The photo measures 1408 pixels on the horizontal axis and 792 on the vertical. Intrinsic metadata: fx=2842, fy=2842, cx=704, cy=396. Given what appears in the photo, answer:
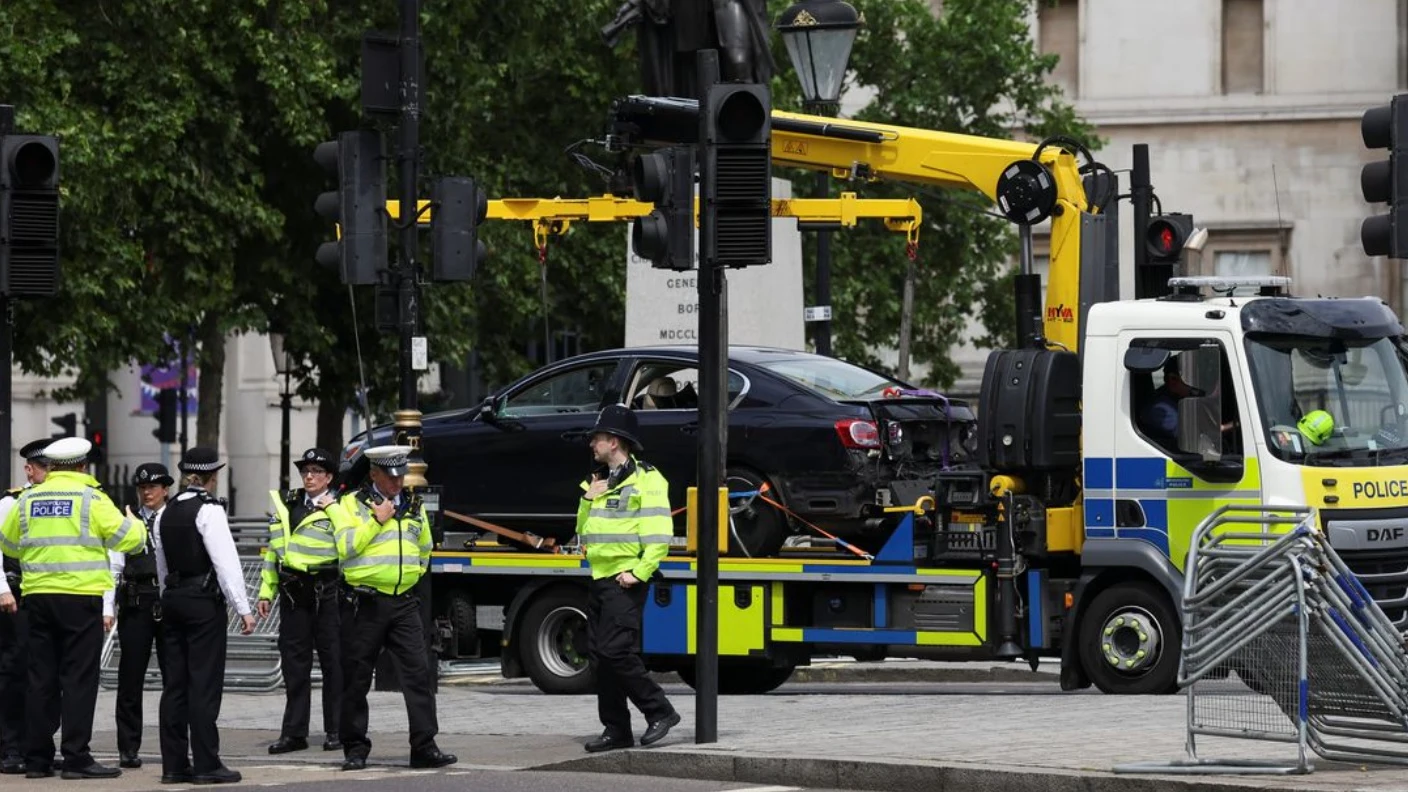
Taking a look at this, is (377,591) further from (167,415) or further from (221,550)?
(167,415)

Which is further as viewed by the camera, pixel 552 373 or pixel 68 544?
pixel 552 373

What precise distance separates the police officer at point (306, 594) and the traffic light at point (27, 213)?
5.79 feet

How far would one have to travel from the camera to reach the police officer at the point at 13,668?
15117 mm

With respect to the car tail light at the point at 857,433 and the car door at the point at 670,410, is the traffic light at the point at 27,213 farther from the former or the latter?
the car tail light at the point at 857,433

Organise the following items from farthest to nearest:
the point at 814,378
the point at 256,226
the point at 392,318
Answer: the point at 256,226 < the point at 814,378 < the point at 392,318

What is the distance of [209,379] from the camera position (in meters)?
36.9

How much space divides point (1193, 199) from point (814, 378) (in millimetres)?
33354

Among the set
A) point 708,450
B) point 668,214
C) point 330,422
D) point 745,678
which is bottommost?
point 745,678

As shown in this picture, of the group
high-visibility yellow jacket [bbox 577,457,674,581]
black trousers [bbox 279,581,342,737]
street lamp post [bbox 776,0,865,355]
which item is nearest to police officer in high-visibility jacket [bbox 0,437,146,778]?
black trousers [bbox 279,581,342,737]

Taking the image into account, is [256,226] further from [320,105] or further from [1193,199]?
[1193,199]

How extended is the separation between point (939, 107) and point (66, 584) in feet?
100

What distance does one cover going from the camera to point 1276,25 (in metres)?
51.0

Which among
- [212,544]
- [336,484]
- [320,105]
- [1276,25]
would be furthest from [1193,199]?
[212,544]

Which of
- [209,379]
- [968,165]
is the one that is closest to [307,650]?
[968,165]
